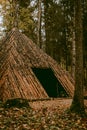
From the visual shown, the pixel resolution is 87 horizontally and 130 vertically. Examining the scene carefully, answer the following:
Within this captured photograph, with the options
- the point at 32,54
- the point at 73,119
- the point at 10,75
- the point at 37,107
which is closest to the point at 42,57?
the point at 32,54

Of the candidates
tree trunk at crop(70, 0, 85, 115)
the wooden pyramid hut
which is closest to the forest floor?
tree trunk at crop(70, 0, 85, 115)

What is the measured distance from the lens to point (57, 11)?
28.9 m

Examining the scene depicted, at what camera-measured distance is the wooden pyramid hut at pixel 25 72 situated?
14.2 meters

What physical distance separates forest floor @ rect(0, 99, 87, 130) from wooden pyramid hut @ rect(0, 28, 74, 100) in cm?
237

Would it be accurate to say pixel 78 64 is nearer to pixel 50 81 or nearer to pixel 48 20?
pixel 50 81

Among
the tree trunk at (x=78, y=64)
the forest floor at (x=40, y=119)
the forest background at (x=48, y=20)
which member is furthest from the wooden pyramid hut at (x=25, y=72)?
the forest background at (x=48, y=20)

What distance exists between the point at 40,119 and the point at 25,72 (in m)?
5.91

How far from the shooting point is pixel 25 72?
15641 millimetres

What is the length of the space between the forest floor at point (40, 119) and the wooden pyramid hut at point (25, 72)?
237 centimetres

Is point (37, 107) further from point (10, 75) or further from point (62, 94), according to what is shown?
point (62, 94)

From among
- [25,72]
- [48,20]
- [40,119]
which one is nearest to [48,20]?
[48,20]

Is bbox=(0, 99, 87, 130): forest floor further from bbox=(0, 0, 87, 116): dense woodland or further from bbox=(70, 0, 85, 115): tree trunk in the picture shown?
bbox=(0, 0, 87, 116): dense woodland

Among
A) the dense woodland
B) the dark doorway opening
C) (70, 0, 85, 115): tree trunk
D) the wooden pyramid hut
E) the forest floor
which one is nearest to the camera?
the forest floor

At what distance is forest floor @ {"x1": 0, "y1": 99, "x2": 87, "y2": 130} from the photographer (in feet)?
29.6
